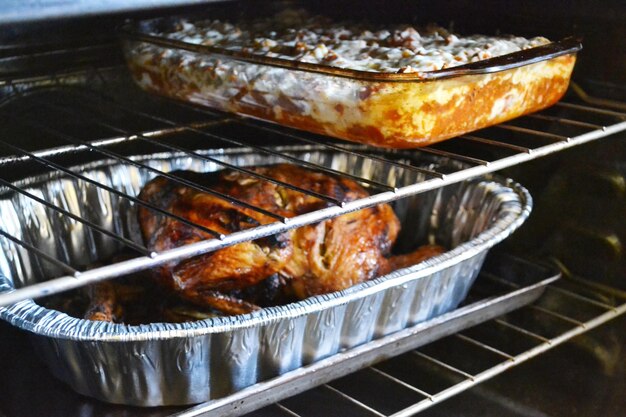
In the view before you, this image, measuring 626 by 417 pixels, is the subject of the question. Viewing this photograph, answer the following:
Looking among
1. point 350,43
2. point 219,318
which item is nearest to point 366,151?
point 350,43

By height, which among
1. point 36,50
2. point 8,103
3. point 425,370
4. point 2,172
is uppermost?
point 36,50

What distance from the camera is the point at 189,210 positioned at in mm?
1252

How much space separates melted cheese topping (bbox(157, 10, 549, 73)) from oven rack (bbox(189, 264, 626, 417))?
0.47 meters

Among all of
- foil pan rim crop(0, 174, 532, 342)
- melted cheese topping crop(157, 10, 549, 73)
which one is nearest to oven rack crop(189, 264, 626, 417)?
foil pan rim crop(0, 174, 532, 342)

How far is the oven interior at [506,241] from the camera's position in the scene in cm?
122

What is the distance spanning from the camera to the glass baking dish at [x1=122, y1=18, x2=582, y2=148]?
1.11m

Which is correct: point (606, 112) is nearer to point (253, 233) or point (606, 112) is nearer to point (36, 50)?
point (253, 233)

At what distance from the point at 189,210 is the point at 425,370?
0.53 metres

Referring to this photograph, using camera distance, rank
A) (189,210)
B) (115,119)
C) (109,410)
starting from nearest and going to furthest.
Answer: (109,410) → (189,210) → (115,119)

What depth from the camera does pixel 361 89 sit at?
1127 millimetres

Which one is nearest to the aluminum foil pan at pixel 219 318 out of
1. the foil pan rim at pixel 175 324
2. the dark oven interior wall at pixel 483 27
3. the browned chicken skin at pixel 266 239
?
the foil pan rim at pixel 175 324

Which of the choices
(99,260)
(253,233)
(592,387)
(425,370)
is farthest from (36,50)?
(592,387)

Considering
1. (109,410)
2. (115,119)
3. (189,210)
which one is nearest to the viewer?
(109,410)

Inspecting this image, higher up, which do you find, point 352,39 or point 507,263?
point 352,39
